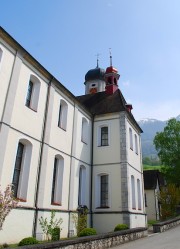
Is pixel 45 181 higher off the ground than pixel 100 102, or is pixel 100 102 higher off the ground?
pixel 100 102

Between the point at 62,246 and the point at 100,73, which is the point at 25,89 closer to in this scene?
the point at 62,246

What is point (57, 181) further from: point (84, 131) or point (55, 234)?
point (84, 131)

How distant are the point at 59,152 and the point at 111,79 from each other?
1280cm

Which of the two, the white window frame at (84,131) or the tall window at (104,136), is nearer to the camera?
the white window frame at (84,131)

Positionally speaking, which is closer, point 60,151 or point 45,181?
point 45,181

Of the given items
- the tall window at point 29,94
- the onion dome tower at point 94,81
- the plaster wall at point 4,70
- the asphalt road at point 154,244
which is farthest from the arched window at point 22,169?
the onion dome tower at point 94,81

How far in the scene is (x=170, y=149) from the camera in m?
37.2

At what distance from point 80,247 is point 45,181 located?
5009mm

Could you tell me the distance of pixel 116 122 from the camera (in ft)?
67.4

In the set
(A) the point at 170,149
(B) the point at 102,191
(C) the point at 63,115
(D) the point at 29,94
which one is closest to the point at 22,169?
(D) the point at 29,94

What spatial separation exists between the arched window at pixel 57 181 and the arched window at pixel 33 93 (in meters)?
3.61

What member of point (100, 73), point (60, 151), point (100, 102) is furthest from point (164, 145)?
point (60, 151)

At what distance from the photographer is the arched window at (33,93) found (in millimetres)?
13891

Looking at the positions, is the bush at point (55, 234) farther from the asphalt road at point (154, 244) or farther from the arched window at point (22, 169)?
the asphalt road at point (154, 244)
